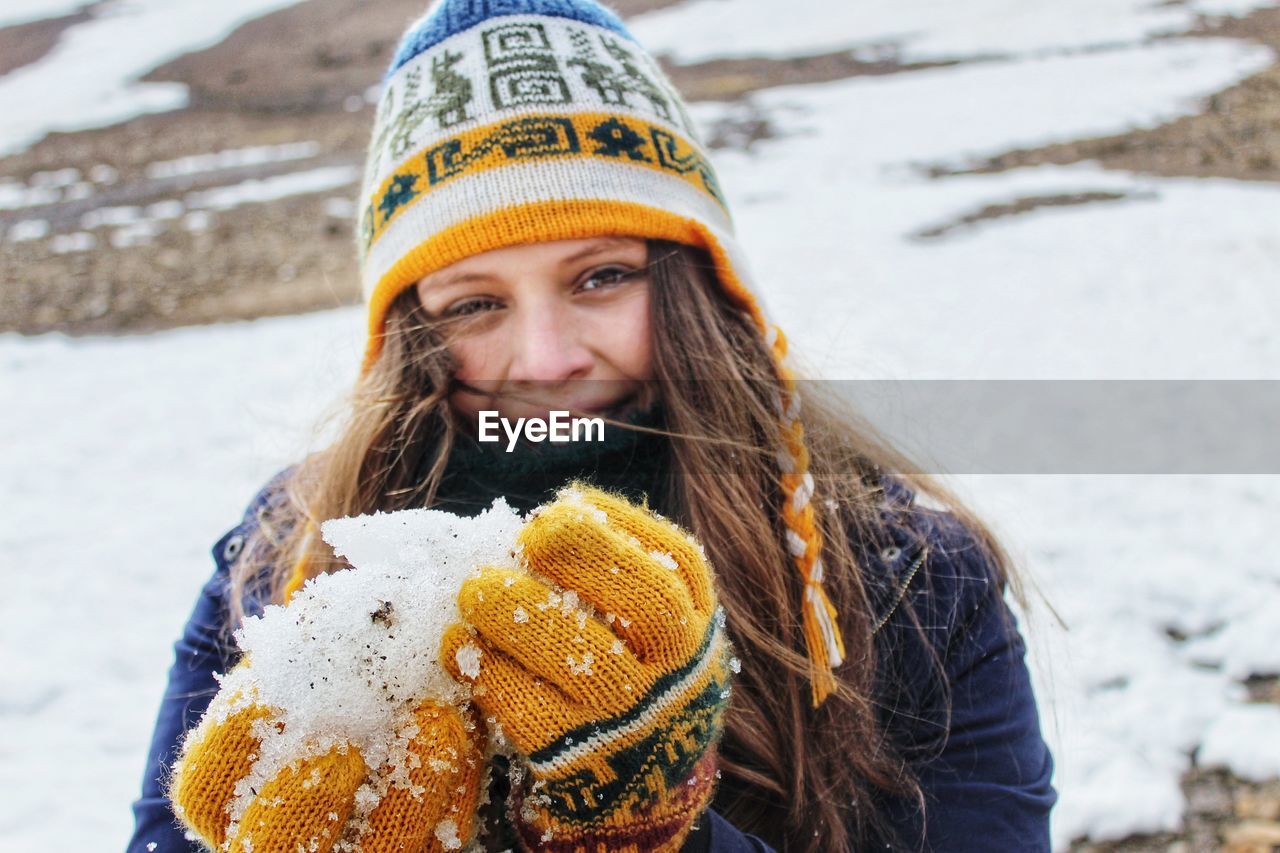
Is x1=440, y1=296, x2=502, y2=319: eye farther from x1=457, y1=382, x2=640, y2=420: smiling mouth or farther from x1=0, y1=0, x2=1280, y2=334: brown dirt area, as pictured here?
x1=0, y1=0, x2=1280, y2=334: brown dirt area

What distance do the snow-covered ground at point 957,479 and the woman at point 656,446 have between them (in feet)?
1.36

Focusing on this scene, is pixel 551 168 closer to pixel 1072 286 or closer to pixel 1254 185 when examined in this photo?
pixel 1072 286

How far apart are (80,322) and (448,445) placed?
7.93 metres

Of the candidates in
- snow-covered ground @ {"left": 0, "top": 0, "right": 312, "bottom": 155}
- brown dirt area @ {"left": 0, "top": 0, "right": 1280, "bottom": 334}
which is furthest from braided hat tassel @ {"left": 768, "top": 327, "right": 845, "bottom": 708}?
snow-covered ground @ {"left": 0, "top": 0, "right": 312, "bottom": 155}

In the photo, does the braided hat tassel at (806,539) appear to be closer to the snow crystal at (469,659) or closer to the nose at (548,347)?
the nose at (548,347)

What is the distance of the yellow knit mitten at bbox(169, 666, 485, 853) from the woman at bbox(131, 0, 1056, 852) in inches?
23.8

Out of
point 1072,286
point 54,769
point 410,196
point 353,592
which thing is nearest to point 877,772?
point 353,592

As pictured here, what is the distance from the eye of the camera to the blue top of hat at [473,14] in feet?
5.61

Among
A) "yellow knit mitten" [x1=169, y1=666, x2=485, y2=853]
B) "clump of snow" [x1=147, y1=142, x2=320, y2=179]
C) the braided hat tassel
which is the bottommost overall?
"clump of snow" [x1=147, y1=142, x2=320, y2=179]

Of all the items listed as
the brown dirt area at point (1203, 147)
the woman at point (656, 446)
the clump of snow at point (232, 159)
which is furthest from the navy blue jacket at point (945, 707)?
the clump of snow at point (232, 159)

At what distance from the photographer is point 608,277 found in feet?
5.29

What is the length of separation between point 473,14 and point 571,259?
59 cm

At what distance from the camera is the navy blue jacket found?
4.66ft

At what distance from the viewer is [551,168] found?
154 centimetres
